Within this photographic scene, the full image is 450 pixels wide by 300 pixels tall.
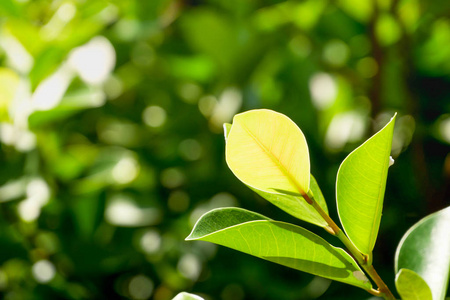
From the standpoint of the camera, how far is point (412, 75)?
1.02 metres

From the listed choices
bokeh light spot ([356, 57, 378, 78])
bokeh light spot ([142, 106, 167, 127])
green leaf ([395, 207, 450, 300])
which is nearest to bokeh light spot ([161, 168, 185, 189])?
bokeh light spot ([142, 106, 167, 127])

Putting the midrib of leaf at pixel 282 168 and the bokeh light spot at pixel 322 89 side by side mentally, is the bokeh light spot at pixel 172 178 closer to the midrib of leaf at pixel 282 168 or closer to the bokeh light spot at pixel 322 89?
the bokeh light spot at pixel 322 89

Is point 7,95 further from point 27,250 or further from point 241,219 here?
point 241,219

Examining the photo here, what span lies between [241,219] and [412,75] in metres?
0.70

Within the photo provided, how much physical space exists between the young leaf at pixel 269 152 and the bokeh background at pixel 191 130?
1.83ft

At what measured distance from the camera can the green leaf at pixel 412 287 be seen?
0.39m

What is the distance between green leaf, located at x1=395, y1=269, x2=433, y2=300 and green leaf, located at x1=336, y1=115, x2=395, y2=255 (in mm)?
40

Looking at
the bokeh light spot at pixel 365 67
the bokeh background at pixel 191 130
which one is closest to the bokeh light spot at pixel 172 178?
the bokeh background at pixel 191 130

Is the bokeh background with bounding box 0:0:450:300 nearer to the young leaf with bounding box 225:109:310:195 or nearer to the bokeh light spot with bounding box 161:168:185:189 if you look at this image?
the bokeh light spot with bounding box 161:168:185:189

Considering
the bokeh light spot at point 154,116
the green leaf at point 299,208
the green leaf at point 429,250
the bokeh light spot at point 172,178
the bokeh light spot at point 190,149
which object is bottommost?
the bokeh light spot at point 172,178

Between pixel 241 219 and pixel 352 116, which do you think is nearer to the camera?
pixel 241 219

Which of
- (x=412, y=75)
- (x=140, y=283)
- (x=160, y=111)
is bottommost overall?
(x=140, y=283)

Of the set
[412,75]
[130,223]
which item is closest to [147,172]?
[130,223]

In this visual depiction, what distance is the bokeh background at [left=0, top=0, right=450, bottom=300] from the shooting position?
103cm
